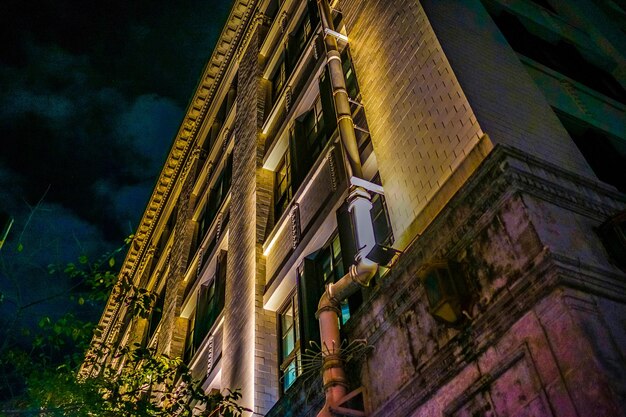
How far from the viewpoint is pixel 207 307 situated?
18.7 metres

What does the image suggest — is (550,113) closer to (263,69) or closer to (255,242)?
(255,242)

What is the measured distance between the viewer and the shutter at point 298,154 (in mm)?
14008

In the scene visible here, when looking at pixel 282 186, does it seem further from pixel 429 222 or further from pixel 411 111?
pixel 429 222

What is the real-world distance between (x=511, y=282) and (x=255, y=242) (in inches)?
380

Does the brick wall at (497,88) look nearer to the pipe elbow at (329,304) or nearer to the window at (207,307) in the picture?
the pipe elbow at (329,304)

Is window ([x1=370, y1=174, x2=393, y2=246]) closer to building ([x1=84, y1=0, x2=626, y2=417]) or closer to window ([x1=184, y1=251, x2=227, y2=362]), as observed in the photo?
building ([x1=84, y1=0, x2=626, y2=417])

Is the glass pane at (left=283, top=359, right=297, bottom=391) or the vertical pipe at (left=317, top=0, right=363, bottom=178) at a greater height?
the vertical pipe at (left=317, top=0, right=363, bottom=178)

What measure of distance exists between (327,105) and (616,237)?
877 centimetres

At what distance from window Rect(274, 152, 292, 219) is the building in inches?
3.0

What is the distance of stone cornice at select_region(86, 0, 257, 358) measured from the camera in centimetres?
2452

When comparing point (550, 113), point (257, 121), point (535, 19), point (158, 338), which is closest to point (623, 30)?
point (535, 19)

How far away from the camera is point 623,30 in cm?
1477

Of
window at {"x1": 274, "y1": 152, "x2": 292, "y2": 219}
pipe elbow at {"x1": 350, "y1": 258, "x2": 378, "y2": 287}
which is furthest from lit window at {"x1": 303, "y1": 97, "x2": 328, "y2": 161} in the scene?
pipe elbow at {"x1": 350, "y1": 258, "x2": 378, "y2": 287}

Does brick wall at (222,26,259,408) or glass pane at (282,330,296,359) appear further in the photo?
brick wall at (222,26,259,408)
